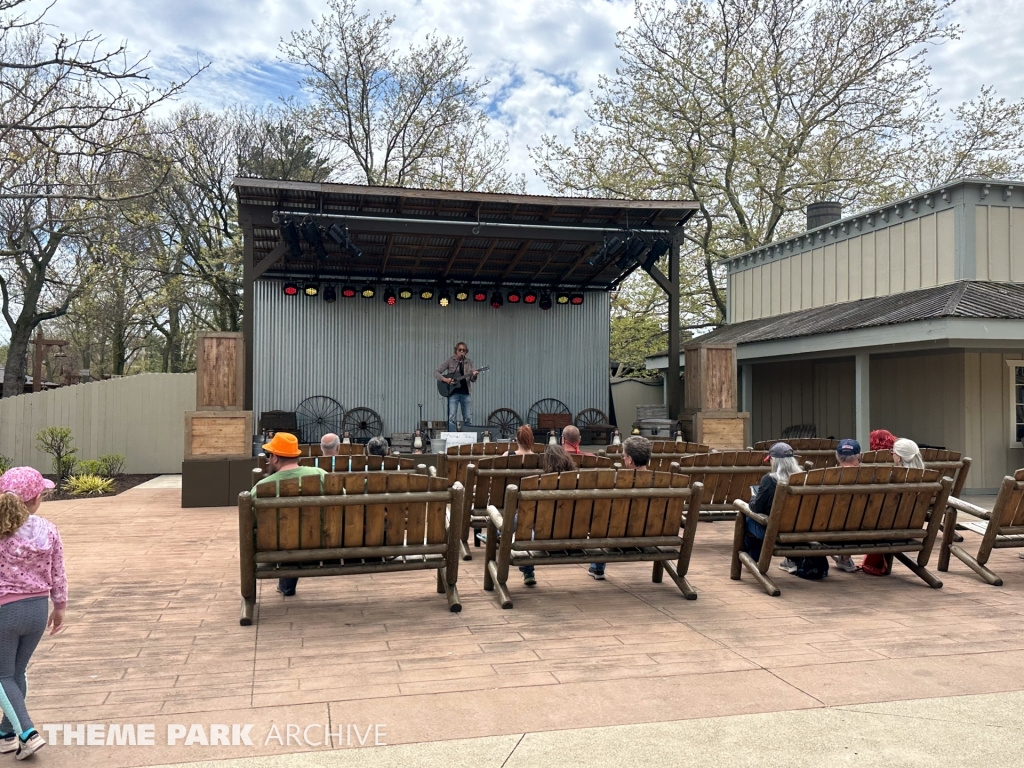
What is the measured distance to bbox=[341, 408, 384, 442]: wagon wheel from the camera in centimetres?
1526

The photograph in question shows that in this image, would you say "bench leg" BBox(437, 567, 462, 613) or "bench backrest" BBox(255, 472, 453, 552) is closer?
"bench backrest" BBox(255, 472, 453, 552)

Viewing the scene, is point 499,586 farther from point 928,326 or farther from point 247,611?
point 928,326

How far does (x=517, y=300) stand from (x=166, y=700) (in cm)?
1324

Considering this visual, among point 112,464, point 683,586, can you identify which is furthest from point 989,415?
point 112,464

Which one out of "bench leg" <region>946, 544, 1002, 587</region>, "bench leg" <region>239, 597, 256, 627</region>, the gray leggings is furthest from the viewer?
"bench leg" <region>946, 544, 1002, 587</region>

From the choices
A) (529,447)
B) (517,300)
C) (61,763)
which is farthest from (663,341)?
(61,763)

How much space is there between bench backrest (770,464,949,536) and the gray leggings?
4035 mm

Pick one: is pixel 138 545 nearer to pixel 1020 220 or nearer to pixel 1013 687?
pixel 1013 687

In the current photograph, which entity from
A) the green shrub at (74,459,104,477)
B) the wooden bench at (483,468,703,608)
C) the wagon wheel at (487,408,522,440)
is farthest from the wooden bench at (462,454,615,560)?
the wagon wheel at (487,408,522,440)

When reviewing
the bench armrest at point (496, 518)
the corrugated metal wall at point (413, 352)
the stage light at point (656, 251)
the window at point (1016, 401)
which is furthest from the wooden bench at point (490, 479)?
the corrugated metal wall at point (413, 352)

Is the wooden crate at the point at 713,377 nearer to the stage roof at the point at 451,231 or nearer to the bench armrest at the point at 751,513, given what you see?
the stage roof at the point at 451,231

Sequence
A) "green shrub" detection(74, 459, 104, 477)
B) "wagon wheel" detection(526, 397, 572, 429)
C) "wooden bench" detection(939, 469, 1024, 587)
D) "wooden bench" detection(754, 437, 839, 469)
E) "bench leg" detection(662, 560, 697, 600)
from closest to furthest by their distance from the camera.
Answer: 1. "bench leg" detection(662, 560, 697, 600)
2. "wooden bench" detection(939, 469, 1024, 587)
3. "wooden bench" detection(754, 437, 839, 469)
4. "green shrub" detection(74, 459, 104, 477)
5. "wagon wheel" detection(526, 397, 572, 429)

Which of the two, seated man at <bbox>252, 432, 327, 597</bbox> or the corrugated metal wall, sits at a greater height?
the corrugated metal wall

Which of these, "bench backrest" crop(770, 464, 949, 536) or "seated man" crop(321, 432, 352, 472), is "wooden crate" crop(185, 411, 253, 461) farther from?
"bench backrest" crop(770, 464, 949, 536)
